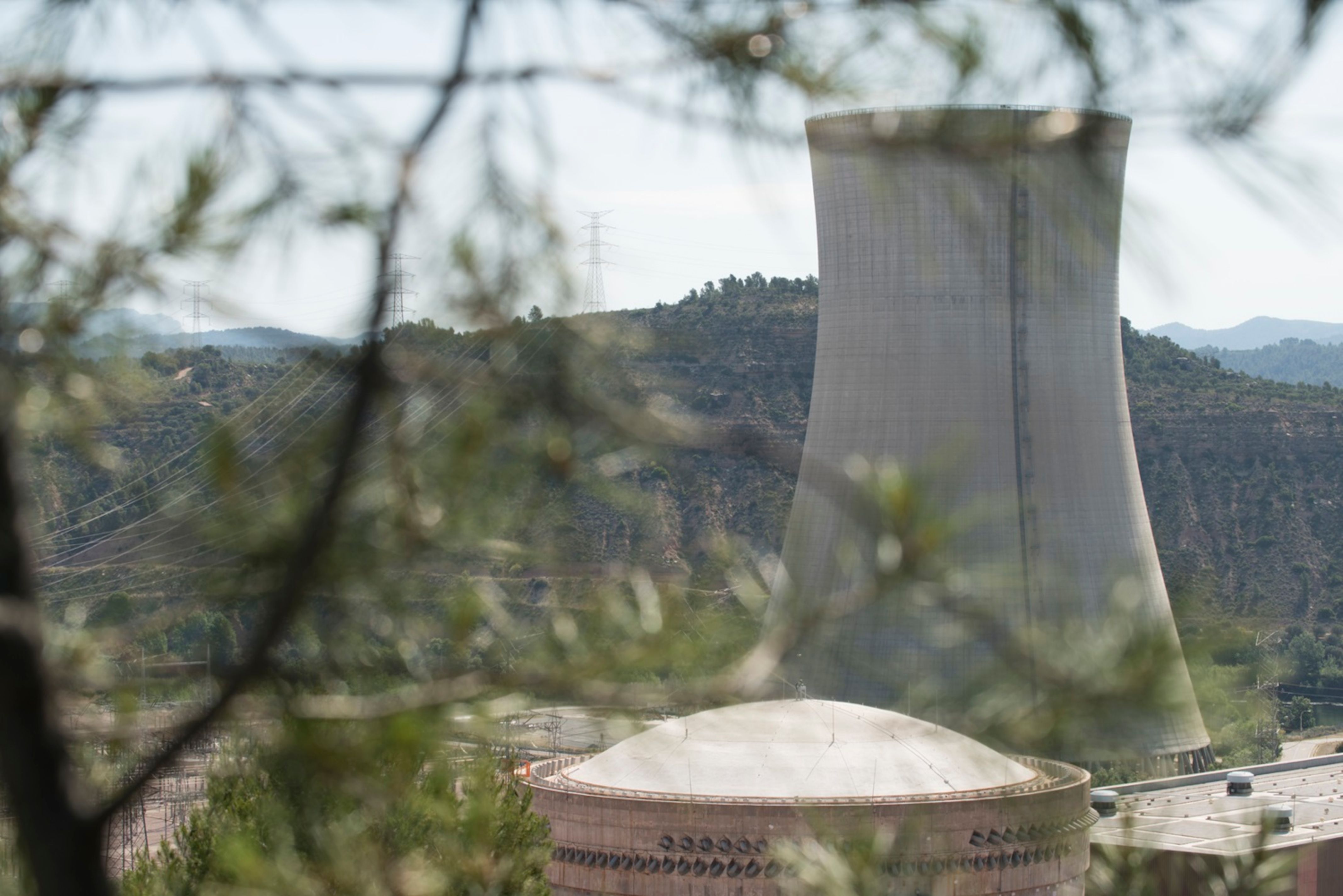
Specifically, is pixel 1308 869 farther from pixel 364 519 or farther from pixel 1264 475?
pixel 1264 475

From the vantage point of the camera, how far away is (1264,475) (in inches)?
1139

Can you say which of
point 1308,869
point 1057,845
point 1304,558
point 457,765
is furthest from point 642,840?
point 1304,558

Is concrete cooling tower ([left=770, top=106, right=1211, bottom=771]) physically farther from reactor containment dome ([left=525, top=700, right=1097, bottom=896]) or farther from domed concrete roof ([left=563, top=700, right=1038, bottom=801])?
reactor containment dome ([left=525, top=700, right=1097, bottom=896])

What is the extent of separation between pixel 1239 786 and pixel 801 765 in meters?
5.81

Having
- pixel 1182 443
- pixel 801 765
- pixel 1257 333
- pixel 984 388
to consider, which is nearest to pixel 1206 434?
pixel 1182 443

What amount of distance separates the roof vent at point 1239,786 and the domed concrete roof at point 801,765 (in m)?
4.82

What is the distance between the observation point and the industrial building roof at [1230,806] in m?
10.7

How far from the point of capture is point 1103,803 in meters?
12.3

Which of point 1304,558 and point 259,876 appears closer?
point 259,876

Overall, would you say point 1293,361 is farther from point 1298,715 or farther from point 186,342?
point 186,342

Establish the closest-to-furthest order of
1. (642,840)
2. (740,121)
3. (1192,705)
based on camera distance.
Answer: (1192,705), (740,121), (642,840)

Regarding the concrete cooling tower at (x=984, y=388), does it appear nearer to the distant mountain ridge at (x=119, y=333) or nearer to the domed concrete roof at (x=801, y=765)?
the domed concrete roof at (x=801, y=765)

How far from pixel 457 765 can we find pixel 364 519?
0.39 meters

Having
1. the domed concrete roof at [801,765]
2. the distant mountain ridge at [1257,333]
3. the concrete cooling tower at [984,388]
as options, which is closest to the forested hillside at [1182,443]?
the concrete cooling tower at [984,388]
